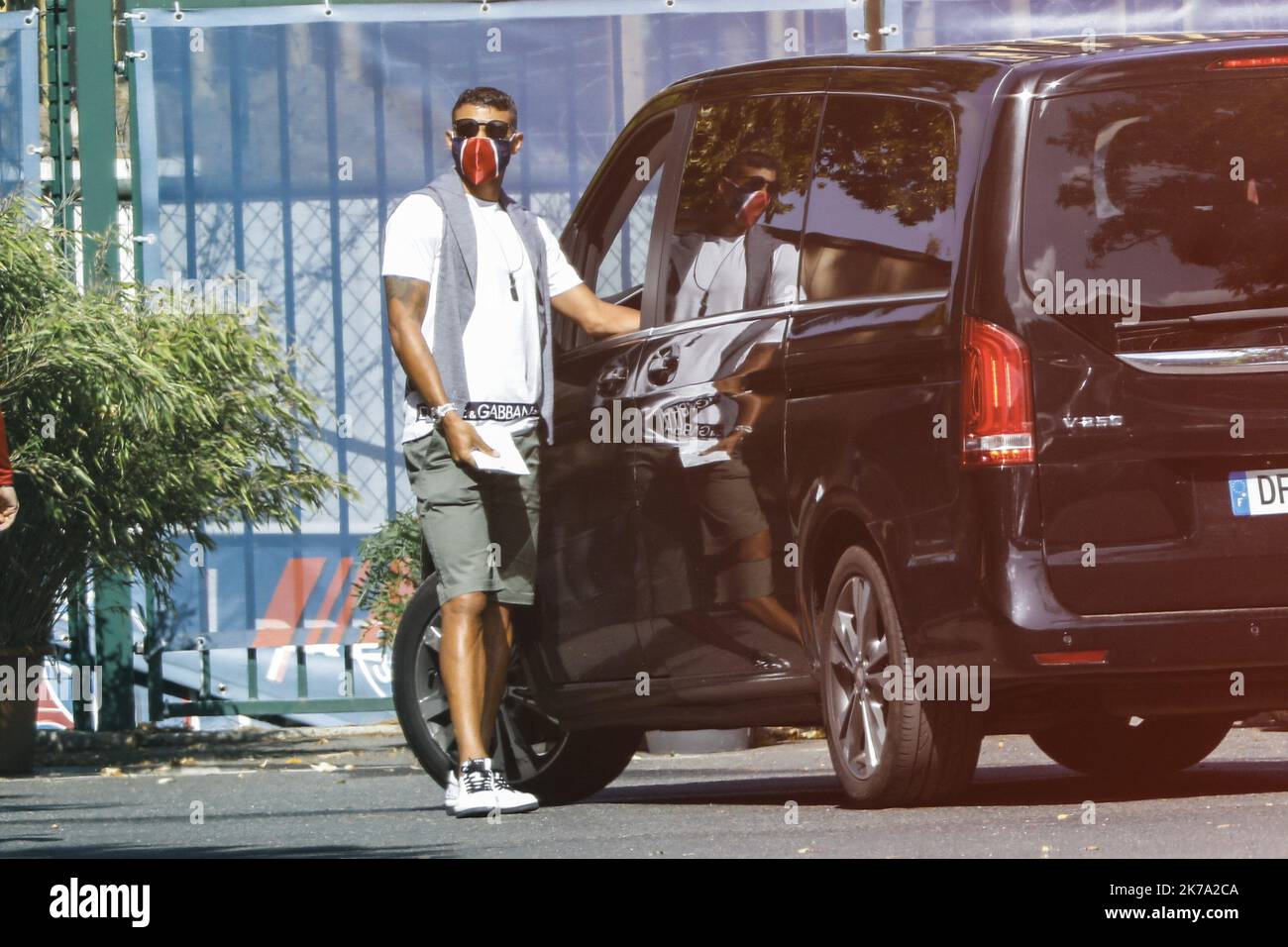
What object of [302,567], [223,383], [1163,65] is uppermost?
[1163,65]

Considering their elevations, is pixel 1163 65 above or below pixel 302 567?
above

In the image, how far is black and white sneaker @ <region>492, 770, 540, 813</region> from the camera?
737 centimetres

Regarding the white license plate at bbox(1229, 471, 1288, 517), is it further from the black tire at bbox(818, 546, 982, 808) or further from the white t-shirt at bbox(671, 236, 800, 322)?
the white t-shirt at bbox(671, 236, 800, 322)

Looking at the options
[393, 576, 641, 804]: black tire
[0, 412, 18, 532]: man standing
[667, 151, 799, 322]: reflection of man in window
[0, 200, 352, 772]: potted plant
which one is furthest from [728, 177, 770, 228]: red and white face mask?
[0, 200, 352, 772]: potted plant

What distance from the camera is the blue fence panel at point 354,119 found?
12.4 meters

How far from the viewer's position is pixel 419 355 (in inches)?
286

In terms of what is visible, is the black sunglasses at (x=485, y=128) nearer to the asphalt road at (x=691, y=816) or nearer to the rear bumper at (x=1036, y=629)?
the asphalt road at (x=691, y=816)

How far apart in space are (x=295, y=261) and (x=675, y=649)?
5646mm

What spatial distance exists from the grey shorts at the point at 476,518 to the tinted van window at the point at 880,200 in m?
1.10

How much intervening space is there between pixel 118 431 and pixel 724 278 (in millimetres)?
4631
